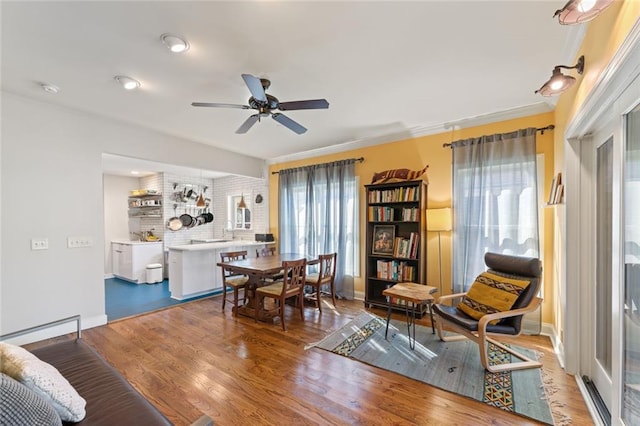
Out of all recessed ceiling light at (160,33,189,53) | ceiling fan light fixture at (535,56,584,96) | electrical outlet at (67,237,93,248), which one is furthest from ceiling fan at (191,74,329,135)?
electrical outlet at (67,237,93,248)

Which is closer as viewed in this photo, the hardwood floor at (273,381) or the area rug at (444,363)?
the hardwood floor at (273,381)

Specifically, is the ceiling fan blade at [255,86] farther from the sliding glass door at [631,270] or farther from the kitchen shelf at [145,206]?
the kitchen shelf at [145,206]

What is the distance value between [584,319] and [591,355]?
28cm

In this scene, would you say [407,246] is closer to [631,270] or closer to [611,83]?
[631,270]

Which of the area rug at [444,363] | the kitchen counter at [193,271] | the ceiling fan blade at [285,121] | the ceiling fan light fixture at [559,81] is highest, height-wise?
the ceiling fan blade at [285,121]

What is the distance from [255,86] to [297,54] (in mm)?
442

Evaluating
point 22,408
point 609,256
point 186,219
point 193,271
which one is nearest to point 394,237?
point 609,256

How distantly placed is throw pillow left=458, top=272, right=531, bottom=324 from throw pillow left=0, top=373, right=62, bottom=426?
2979 millimetres

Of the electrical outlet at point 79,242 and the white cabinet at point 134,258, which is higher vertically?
the electrical outlet at point 79,242

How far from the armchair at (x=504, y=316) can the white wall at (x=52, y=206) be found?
4221mm

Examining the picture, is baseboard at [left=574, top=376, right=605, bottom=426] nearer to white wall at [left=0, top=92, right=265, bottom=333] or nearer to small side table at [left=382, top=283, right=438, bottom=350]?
small side table at [left=382, top=283, right=438, bottom=350]

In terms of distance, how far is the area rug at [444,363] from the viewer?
6.60ft

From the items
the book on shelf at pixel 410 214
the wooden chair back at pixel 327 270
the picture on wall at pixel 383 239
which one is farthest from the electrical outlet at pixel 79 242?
the book on shelf at pixel 410 214

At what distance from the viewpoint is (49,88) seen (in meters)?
2.71
